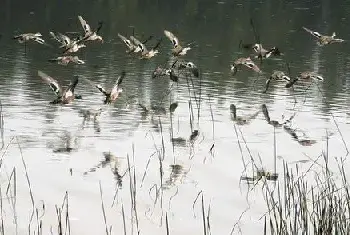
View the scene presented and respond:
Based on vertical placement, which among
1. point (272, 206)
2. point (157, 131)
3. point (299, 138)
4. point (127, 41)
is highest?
point (127, 41)

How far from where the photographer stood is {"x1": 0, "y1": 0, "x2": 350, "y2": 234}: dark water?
1157 centimetres

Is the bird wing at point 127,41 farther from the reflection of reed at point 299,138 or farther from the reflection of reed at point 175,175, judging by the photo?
the reflection of reed at point 175,175

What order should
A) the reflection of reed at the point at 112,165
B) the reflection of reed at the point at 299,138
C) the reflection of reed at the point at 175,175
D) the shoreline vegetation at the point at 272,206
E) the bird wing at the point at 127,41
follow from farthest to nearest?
the bird wing at the point at 127,41 < the reflection of reed at the point at 299,138 < the reflection of reed at the point at 112,165 < the reflection of reed at the point at 175,175 < the shoreline vegetation at the point at 272,206

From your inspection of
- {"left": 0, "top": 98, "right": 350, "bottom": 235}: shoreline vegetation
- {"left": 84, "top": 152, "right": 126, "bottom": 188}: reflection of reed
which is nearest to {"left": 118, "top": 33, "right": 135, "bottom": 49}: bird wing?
{"left": 0, "top": 98, "right": 350, "bottom": 235}: shoreline vegetation

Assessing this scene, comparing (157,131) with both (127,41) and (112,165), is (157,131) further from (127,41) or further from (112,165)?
(127,41)

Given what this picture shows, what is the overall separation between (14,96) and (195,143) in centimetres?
653

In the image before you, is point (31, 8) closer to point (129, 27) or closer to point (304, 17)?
point (129, 27)

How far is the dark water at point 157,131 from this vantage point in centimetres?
1157

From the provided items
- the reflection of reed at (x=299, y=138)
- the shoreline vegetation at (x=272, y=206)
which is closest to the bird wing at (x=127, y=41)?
the reflection of reed at (x=299, y=138)

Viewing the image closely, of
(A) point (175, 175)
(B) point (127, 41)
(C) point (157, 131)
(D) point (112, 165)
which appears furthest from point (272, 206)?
(B) point (127, 41)

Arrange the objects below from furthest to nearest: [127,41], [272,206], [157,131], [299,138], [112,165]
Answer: [127,41] < [157,131] < [299,138] < [112,165] < [272,206]

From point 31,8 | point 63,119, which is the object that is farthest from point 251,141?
point 31,8

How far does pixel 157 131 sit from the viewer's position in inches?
673

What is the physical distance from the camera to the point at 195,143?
16031 mm
